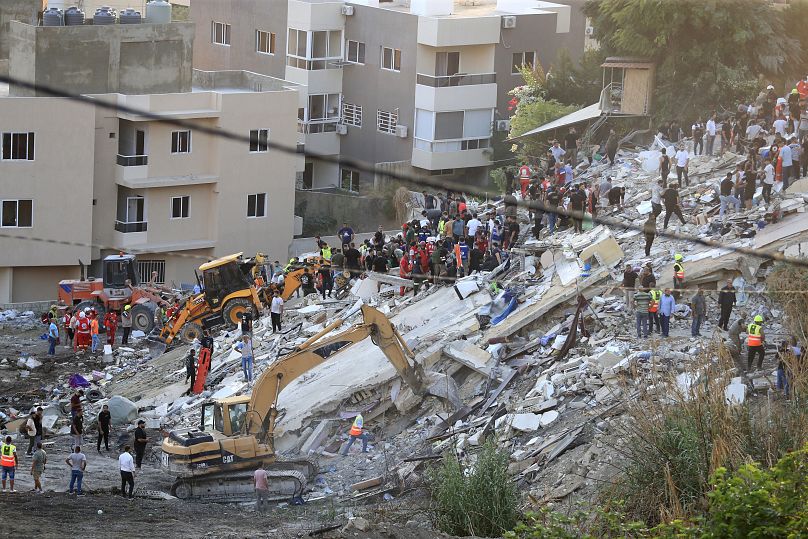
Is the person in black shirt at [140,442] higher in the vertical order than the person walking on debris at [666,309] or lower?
lower

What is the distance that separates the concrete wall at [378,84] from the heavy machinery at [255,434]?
27138 millimetres

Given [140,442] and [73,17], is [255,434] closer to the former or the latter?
[140,442]

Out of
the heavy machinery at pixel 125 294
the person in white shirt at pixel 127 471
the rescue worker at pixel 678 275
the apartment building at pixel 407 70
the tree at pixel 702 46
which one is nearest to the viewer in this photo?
the person in white shirt at pixel 127 471

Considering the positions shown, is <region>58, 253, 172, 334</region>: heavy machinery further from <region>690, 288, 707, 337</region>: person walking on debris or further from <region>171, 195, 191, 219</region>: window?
<region>690, 288, 707, 337</region>: person walking on debris

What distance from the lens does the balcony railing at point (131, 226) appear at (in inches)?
1725

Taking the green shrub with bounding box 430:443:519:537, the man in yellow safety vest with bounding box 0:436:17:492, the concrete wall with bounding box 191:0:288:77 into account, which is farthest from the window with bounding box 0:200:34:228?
the green shrub with bounding box 430:443:519:537

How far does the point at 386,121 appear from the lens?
54594mm

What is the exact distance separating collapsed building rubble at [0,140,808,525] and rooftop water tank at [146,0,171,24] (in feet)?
44.1

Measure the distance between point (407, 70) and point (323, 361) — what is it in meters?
28.2

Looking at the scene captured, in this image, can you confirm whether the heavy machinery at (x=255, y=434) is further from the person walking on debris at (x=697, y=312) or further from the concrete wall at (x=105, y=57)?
the concrete wall at (x=105, y=57)

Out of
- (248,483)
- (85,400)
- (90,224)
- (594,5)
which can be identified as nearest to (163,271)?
(90,224)

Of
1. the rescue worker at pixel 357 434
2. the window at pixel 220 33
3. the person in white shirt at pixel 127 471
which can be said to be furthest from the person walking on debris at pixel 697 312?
the window at pixel 220 33

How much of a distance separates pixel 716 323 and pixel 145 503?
428 inches

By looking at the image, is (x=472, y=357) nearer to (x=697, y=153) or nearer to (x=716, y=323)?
(x=716, y=323)
